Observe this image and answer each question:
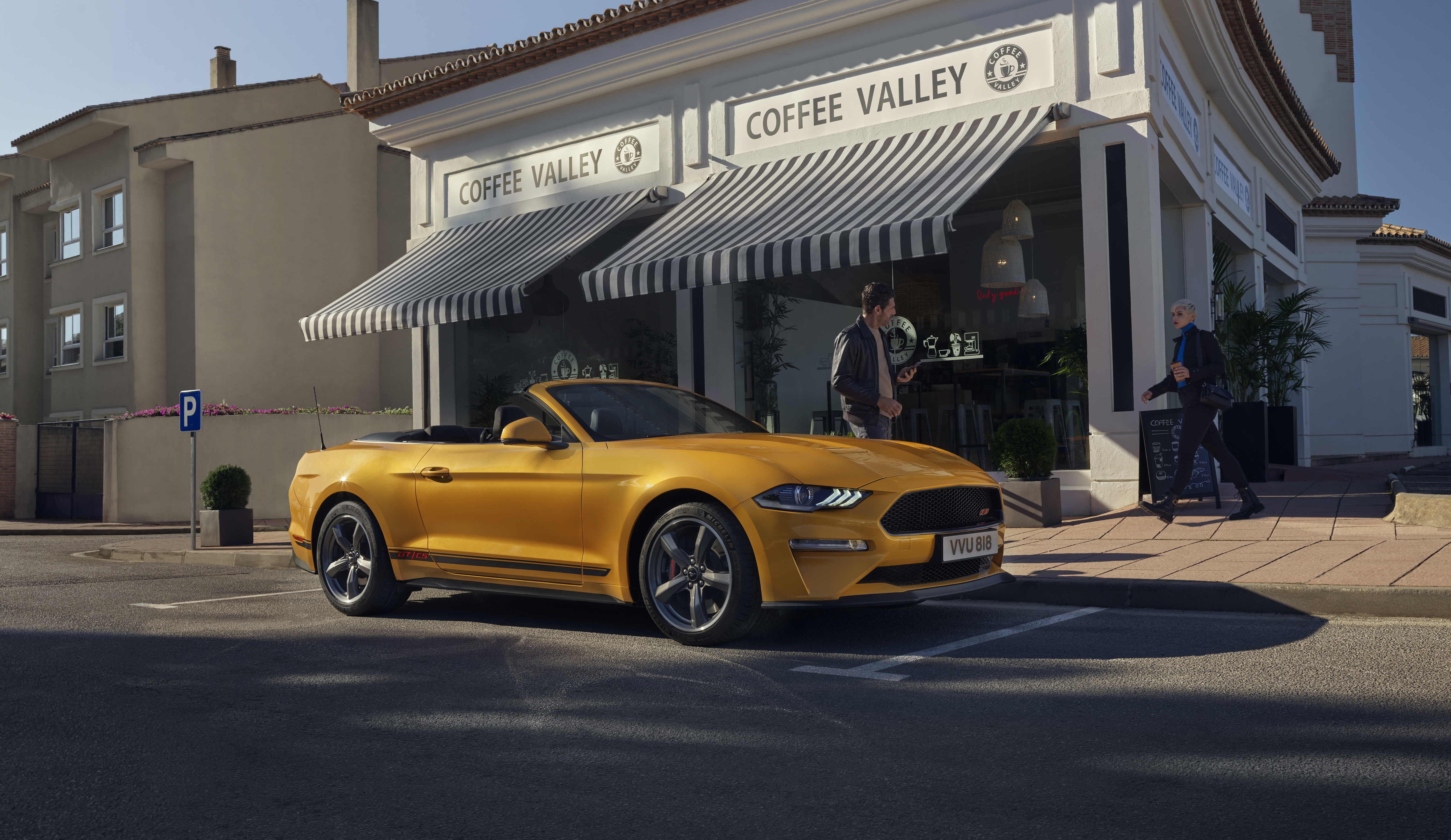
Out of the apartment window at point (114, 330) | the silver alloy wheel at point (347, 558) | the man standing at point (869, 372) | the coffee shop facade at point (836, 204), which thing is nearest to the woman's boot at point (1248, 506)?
the coffee shop facade at point (836, 204)

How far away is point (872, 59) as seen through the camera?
12.9 metres

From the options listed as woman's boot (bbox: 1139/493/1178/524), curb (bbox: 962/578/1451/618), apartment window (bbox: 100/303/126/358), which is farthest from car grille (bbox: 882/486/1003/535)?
apartment window (bbox: 100/303/126/358)

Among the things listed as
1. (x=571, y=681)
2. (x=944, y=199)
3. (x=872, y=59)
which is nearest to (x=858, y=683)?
(x=571, y=681)

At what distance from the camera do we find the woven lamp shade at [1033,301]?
42.3 feet

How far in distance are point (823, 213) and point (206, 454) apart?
48.2ft

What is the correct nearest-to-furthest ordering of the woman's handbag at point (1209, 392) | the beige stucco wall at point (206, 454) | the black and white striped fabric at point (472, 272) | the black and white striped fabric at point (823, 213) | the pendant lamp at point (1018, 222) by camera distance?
the woman's handbag at point (1209, 392) → the black and white striped fabric at point (823, 213) → the pendant lamp at point (1018, 222) → the black and white striped fabric at point (472, 272) → the beige stucco wall at point (206, 454)

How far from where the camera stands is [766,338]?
1452cm

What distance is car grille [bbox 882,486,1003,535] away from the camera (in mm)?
5398

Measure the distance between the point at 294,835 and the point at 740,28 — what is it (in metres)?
12.3

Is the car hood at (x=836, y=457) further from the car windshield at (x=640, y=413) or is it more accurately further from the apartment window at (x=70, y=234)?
the apartment window at (x=70, y=234)

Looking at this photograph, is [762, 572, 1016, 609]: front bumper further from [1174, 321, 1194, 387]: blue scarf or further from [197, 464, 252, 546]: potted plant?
[197, 464, 252, 546]: potted plant

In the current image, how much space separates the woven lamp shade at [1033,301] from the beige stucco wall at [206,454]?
12263 millimetres

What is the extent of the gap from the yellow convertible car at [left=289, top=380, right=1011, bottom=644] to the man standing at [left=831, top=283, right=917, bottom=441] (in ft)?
3.98

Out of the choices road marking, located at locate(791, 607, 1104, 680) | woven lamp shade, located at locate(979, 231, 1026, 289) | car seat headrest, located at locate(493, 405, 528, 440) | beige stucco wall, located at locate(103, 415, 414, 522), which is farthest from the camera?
beige stucco wall, located at locate(103, 415, 414, 522)
